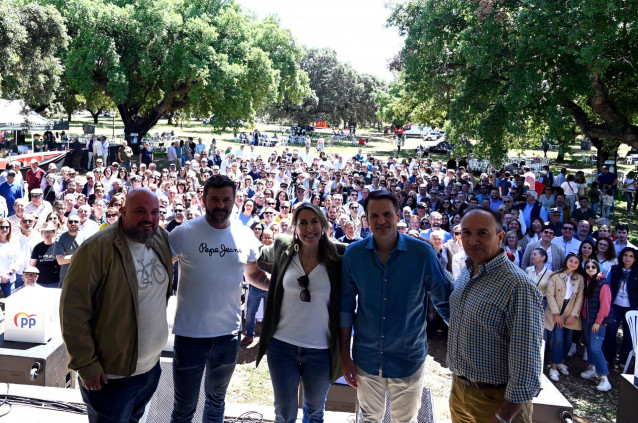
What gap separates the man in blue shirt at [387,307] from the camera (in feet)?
9.06

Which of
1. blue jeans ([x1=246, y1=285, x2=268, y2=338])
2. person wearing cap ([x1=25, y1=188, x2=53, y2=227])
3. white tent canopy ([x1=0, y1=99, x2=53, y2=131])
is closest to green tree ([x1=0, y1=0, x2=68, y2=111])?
white tent canopy ([x1=0, y1=99, x2=53, y2=131])

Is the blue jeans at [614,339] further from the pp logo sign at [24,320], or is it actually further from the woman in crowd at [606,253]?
the pp logo sign at [24,320]

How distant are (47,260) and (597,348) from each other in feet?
21.7

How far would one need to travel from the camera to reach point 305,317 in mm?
2898

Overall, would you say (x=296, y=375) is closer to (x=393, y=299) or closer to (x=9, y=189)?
(x=393, y=299)

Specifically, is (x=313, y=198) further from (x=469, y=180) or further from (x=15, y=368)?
(x=15, y=368)

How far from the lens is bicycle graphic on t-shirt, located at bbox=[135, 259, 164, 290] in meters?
2.74

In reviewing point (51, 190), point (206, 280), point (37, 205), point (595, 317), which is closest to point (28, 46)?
point (51, 190)

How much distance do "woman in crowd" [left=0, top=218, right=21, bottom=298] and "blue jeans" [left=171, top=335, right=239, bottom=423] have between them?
4.57 m

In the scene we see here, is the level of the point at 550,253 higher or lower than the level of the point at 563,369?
higher

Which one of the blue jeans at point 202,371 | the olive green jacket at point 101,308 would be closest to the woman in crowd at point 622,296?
the blue jeans at point 202,371

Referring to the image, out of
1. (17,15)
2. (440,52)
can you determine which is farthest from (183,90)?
→ (440,52)

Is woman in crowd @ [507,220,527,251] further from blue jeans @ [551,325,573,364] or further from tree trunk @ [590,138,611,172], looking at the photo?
tree trunk @ [590,138,611,172]

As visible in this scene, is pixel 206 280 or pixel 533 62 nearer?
pixel 206 280
